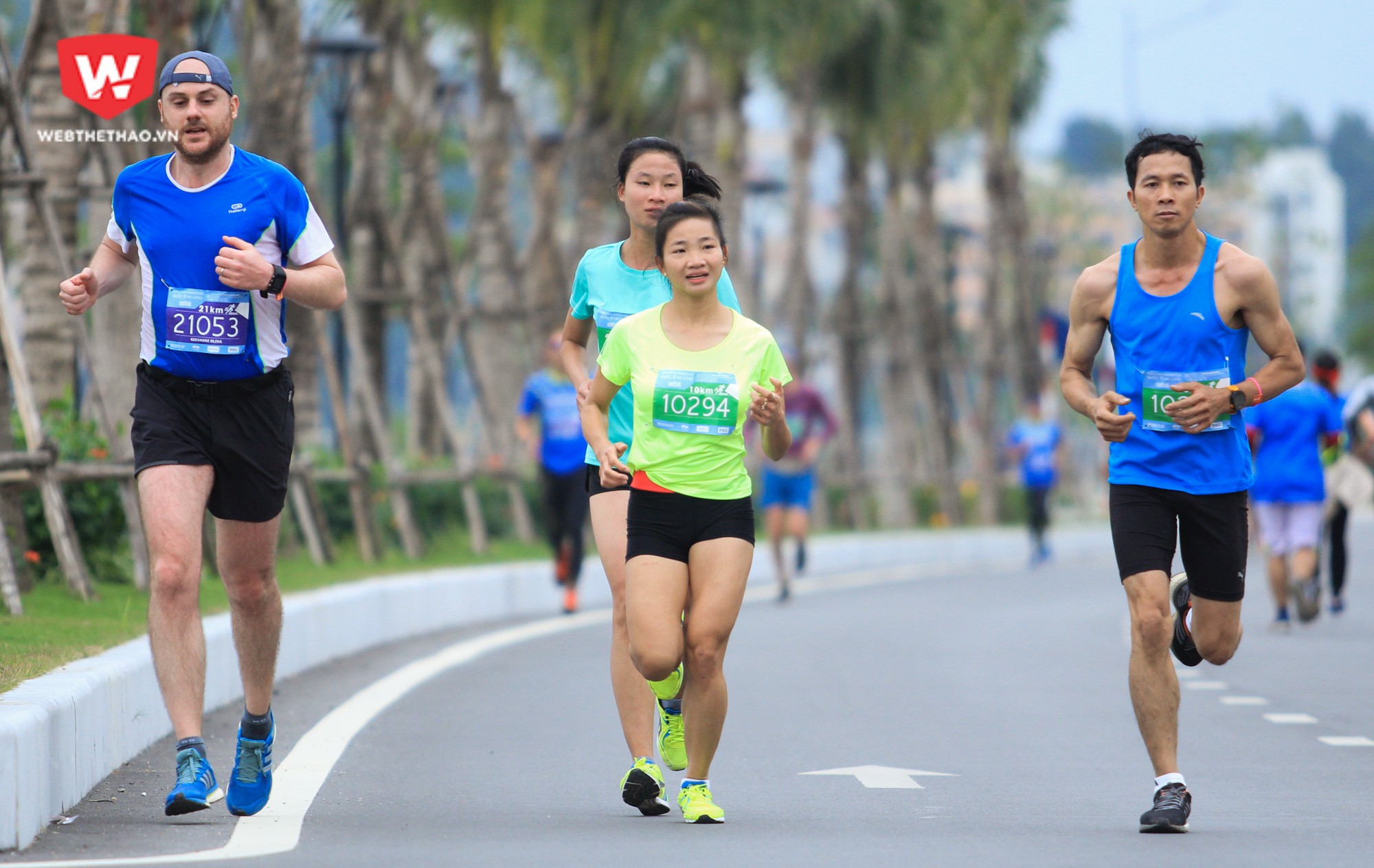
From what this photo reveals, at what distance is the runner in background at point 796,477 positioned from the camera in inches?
776

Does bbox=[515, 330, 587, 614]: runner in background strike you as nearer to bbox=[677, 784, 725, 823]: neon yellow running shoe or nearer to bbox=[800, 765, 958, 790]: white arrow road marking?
bbox=[800, 765, 958, 790]: white arrow road marking

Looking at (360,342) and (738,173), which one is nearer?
(360,342)

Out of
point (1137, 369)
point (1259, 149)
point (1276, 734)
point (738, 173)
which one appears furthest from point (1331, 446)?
point (1259, 149)

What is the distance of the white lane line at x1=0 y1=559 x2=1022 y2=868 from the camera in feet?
19.4

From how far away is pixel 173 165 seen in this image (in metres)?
6.71

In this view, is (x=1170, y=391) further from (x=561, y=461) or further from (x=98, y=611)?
(x=561, y=461)

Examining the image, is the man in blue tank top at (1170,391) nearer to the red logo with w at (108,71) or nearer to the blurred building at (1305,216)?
the red logo with w at (108,71)

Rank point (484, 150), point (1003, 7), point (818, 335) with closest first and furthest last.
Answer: point (484, 150) → point (1003, 7) → point (818, 335)

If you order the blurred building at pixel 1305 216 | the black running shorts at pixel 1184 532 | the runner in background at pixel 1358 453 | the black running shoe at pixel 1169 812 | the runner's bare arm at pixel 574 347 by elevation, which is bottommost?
the blurred building at pixel 1305 216

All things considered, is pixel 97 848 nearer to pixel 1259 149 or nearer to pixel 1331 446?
pixel 1331 446

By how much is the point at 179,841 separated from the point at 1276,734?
212 inches

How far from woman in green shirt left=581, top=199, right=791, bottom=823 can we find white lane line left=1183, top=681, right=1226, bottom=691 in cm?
581

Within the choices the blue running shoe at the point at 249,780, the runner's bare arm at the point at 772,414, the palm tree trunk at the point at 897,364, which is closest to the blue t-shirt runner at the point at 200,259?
the blue running shoe at the point at 249,780

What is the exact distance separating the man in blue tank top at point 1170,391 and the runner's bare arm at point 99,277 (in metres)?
3.00
